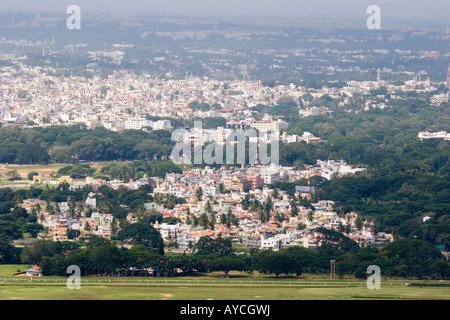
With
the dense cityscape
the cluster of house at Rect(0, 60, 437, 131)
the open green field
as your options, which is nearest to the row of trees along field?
the dense cityscape

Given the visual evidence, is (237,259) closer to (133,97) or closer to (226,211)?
(226,211)

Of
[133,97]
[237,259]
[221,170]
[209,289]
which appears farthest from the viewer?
[133,97]

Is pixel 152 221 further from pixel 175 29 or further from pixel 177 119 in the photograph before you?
pixel 175 29

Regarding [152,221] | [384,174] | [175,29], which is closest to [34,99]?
Result: [384,174]

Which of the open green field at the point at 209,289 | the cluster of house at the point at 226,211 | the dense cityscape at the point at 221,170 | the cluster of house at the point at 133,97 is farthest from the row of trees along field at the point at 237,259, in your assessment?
the cluster of house at the point at 133,97

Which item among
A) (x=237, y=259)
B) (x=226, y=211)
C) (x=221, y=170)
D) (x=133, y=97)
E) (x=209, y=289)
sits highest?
(x=209, y=289)

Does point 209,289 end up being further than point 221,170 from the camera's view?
No

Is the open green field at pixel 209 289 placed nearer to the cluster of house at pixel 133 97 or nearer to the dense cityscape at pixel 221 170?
the dense cityscape at pixel 221 170

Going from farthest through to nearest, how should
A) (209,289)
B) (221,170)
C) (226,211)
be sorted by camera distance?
1. (221,170)
2. (226,211)
3. (209,289)

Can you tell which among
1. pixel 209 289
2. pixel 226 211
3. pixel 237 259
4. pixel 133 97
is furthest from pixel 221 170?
pixel 133 97

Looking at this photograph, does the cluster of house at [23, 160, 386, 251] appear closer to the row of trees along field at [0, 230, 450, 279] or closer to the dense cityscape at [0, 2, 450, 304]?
the dense cityscape at [0, 2, 450, 304]
